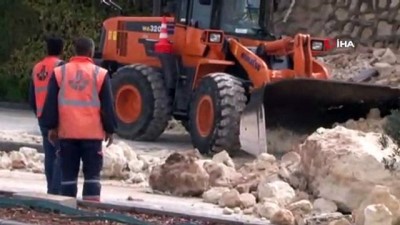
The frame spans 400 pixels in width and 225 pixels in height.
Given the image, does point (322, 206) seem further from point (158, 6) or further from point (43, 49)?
point (43, 49)

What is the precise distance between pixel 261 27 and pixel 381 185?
789cm

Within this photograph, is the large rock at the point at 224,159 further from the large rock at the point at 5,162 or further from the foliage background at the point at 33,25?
the foliage background at the point at 33,25

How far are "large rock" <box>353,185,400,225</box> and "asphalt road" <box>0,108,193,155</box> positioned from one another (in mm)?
8174

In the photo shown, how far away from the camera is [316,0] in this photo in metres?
28.5

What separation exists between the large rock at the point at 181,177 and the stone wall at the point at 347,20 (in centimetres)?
1273

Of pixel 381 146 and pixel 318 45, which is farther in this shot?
pixel 318 45

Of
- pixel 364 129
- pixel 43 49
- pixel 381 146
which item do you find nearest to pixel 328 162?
pixel 381 146

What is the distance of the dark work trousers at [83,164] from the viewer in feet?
37.2

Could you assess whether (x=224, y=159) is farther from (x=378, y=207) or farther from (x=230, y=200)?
(x=378, y=207)

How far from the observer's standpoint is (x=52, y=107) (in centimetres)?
1129

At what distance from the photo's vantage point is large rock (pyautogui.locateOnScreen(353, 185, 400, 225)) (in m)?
10.5

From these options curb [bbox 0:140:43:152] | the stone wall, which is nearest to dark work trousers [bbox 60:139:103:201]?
curb [bbox 0:140:43:152]

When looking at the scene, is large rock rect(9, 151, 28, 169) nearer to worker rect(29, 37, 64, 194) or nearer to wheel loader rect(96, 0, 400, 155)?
wheel loader rect(96, 0, 400, 155)

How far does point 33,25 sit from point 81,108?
20297 mm
